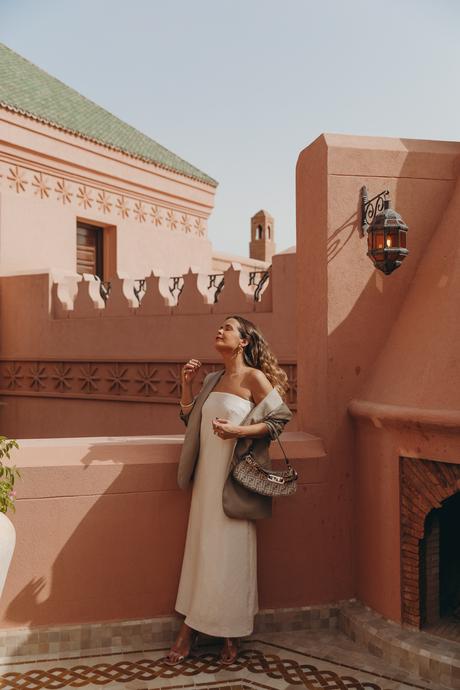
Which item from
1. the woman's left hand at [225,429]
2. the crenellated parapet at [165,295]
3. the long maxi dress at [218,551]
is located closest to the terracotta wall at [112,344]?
the crenellated parapet at [165,295]

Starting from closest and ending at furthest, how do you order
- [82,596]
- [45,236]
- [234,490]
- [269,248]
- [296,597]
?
[234,490] < [82,596] < [296,597] < [45,236] < [269,248]

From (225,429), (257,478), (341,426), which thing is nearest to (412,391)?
(341,426)

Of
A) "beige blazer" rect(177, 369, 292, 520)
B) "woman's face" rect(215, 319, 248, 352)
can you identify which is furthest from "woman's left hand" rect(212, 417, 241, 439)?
"woman's face" rect(215, 319, 248, 352)

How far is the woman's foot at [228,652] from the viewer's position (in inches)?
157

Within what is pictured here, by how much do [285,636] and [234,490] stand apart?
1.25m

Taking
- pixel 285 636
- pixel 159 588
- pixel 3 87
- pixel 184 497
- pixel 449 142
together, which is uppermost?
pixel 3 87

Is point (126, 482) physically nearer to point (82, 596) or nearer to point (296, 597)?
point (82, 596)

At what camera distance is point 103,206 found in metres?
13.8

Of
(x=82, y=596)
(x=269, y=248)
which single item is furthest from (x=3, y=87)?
(x=269, y=248)

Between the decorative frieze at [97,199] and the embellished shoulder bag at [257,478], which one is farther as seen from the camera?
the decorative frieze at [97,199]

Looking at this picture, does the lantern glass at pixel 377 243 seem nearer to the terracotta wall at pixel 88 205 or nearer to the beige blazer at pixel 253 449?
the beige blazer at pixel 253 449

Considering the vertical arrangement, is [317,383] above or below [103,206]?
below

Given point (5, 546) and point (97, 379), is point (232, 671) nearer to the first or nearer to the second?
point (5, 546)

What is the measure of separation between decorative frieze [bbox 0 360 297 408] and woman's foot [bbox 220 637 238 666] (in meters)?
5.23
